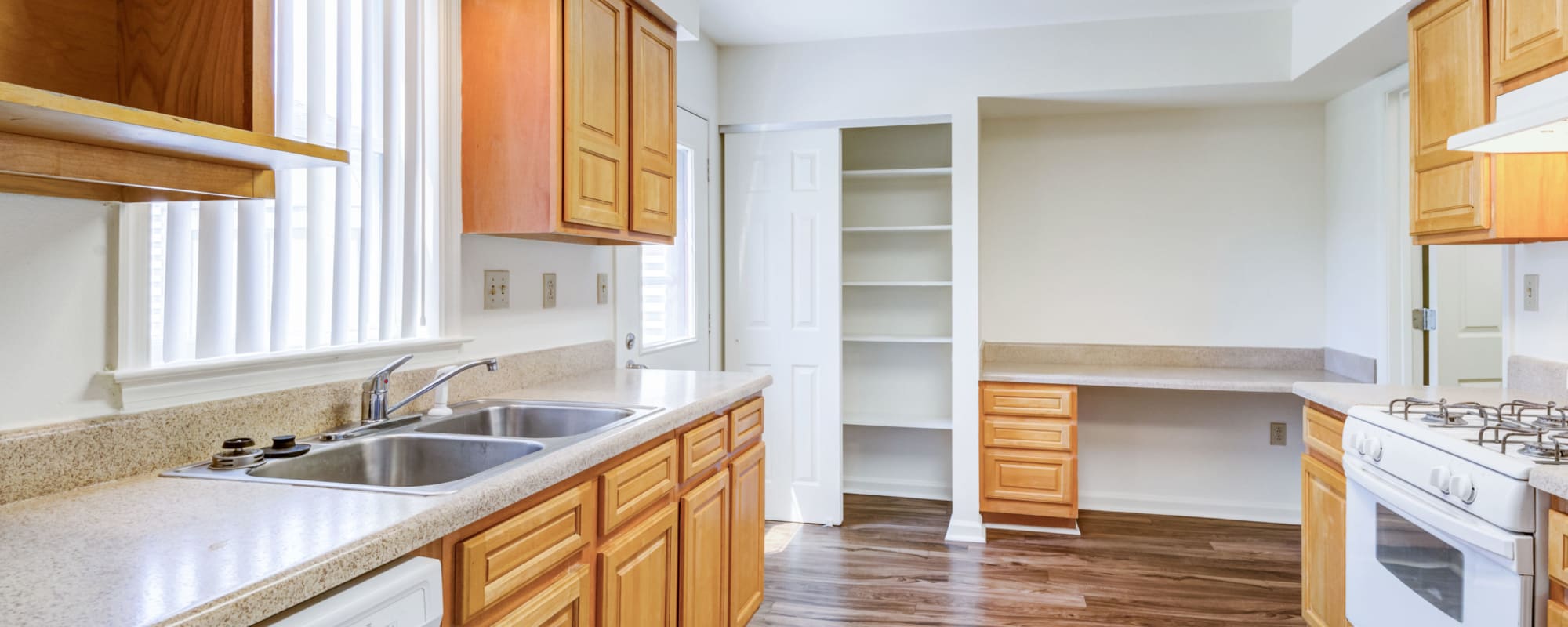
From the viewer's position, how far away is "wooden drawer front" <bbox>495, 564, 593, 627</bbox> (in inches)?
51.8

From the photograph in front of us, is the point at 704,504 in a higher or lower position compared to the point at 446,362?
lower

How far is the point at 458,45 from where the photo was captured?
6.80ft

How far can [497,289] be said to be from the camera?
87.0 inches

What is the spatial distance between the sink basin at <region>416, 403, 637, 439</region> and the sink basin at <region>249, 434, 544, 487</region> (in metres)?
0.22

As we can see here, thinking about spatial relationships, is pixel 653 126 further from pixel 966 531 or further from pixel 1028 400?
pixel 966 531

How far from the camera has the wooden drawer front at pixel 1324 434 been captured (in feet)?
7.39

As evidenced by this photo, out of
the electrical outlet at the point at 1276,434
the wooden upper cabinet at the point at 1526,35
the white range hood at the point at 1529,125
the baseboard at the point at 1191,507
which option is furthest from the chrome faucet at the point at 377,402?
the electrical outlet at the point at 1276,434

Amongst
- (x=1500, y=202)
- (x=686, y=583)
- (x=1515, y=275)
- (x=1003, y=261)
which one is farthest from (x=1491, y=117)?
(x=686, y=583)

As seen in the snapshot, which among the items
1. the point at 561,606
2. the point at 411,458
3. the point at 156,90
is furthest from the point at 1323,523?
the point at 156,90

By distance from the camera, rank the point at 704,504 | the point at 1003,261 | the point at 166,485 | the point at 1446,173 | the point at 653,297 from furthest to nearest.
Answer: the point at 1003,261
the point at 653,297
the point at 1446,173
the point at 704,504
the point at 166,485

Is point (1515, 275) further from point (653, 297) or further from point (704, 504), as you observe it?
point (653, 297)

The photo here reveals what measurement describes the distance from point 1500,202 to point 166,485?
3.03m

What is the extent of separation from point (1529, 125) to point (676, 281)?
2774 mm

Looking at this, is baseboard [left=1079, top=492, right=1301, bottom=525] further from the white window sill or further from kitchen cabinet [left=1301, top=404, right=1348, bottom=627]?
the white window sill
